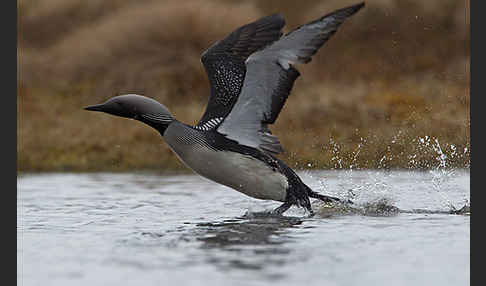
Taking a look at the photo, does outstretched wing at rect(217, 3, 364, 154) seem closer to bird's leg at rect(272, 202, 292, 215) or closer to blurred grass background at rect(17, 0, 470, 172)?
bird's leg at rect(272, 202, 292, 215)

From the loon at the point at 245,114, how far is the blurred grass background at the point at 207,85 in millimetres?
5703

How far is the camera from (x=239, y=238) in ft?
23.0

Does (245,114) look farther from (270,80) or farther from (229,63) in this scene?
(229,63)

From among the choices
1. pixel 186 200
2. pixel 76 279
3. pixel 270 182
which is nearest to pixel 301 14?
pixel 186 200

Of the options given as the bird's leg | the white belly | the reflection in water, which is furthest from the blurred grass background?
the reflection in water

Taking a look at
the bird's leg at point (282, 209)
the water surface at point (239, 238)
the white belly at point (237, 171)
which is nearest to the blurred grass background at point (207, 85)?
the water surface at point (239, 238)

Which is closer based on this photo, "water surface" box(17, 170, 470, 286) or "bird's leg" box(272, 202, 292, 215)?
"water surface" box(17, 170, 470, 286)

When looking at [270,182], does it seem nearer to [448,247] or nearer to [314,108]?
[448,247]

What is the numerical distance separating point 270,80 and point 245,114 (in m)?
0.46

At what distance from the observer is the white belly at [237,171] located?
8.30m

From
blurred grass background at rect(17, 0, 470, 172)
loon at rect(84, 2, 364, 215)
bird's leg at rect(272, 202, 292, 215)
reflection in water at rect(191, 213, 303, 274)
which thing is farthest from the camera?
blurred grass background at rect(17, 0, 470, 172)

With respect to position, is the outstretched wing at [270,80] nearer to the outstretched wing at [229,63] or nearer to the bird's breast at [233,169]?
the outstretched wing at [229,63]

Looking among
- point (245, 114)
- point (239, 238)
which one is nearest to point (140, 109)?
point (245, 114)

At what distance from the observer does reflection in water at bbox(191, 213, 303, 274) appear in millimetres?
5918
